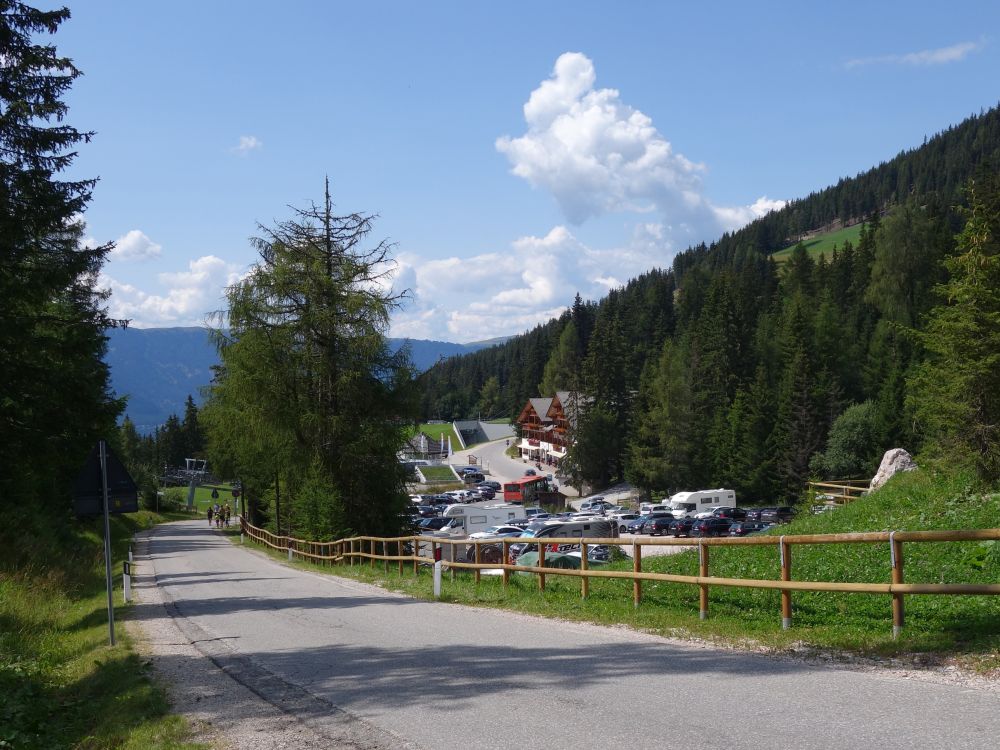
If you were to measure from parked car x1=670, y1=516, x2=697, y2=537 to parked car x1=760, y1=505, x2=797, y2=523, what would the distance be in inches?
372

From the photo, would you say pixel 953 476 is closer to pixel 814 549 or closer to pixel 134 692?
pixel 814 549

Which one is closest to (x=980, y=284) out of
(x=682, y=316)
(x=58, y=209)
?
(x=58, y=209)

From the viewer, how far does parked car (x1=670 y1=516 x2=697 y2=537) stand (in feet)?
156

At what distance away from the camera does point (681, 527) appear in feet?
159

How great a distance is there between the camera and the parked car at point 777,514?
57.6 meters

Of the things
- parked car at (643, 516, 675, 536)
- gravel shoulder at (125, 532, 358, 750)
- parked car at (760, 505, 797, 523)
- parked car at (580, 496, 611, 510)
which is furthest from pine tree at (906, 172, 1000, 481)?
parked car at (580, 496, 611, 510)

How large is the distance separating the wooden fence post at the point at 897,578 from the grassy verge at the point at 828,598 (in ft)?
0.37

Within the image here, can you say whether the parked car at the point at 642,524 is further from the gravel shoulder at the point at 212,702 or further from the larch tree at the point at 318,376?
the gravel shoulder at the point at 212,702

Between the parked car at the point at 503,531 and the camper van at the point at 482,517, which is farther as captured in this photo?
the camper van at the point at 482,517

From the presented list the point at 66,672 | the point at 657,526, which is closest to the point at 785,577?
the point at 66,672

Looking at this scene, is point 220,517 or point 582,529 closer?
point 582,529

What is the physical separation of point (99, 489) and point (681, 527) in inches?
1582

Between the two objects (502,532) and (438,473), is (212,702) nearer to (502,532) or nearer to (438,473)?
(502,532)

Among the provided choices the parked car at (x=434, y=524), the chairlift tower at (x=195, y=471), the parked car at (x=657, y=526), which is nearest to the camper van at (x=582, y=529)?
the parked car at (x=657, y=526)
